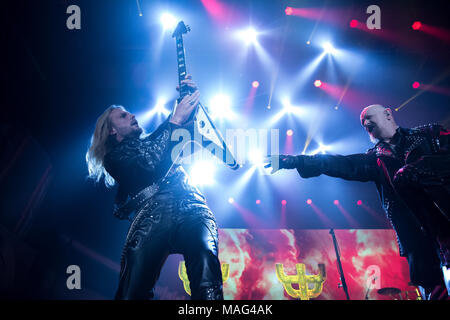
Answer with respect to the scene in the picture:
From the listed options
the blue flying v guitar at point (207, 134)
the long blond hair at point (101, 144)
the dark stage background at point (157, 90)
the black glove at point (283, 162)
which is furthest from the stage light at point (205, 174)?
the blue flying v guitar at point (207, 134)

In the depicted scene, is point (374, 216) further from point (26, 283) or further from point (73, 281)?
point (26, 283)

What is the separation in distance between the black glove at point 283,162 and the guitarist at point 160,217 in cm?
97

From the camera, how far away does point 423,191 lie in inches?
81.7

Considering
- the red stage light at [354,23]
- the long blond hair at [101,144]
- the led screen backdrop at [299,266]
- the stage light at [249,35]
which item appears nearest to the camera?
the long blond hair at [101,144]

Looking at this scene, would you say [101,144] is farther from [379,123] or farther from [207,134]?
[379,123]

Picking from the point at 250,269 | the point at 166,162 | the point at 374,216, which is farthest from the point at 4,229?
the point at 374,216

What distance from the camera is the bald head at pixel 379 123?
2.71m

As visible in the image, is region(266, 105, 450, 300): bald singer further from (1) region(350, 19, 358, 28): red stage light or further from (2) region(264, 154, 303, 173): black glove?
(1) region(350, 19, 358, 28): red stage light

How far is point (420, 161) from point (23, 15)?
5.10 m

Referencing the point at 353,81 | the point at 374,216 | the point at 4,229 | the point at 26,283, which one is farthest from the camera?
the point at 374,216

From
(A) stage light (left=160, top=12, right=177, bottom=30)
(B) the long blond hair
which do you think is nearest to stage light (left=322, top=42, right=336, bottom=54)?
(A) stage light (left=160, top=12, right=177, bottom=30)

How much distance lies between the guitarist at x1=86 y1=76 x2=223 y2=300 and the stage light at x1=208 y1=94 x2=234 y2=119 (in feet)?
15.5

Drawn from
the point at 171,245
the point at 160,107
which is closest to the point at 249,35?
the point at 160,107

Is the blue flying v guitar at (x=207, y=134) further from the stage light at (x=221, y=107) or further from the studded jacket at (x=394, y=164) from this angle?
the stage light at (x=221, y=107)
